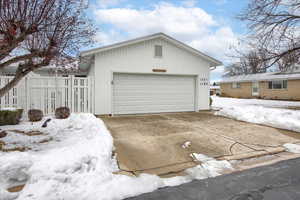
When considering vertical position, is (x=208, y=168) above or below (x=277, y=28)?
below

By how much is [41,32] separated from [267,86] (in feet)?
77.1

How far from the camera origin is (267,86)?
20656mm

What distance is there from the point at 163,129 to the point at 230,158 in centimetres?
279

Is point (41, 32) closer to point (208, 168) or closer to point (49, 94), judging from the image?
point (49, 94)

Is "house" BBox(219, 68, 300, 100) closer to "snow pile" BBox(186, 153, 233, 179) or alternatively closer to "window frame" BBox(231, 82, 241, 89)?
"window frame" BBox(231, 82, 241, 89)

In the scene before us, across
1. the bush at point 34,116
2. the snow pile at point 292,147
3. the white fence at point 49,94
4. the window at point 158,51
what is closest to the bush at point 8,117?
the bush at point 34,116

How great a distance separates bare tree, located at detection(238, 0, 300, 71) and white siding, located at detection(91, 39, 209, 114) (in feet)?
10.9

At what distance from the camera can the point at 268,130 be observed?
19.8ft

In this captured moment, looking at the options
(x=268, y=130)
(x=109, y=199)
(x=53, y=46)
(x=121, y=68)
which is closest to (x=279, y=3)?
(x=268, y=130)

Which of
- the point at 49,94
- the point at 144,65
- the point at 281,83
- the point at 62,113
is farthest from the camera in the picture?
the point at 281,83

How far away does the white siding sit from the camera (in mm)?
8601

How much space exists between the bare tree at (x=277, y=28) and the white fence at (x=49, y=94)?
32.1 feet

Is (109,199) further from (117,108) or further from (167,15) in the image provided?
(167,15)

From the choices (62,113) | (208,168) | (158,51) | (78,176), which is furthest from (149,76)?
(78,176)
